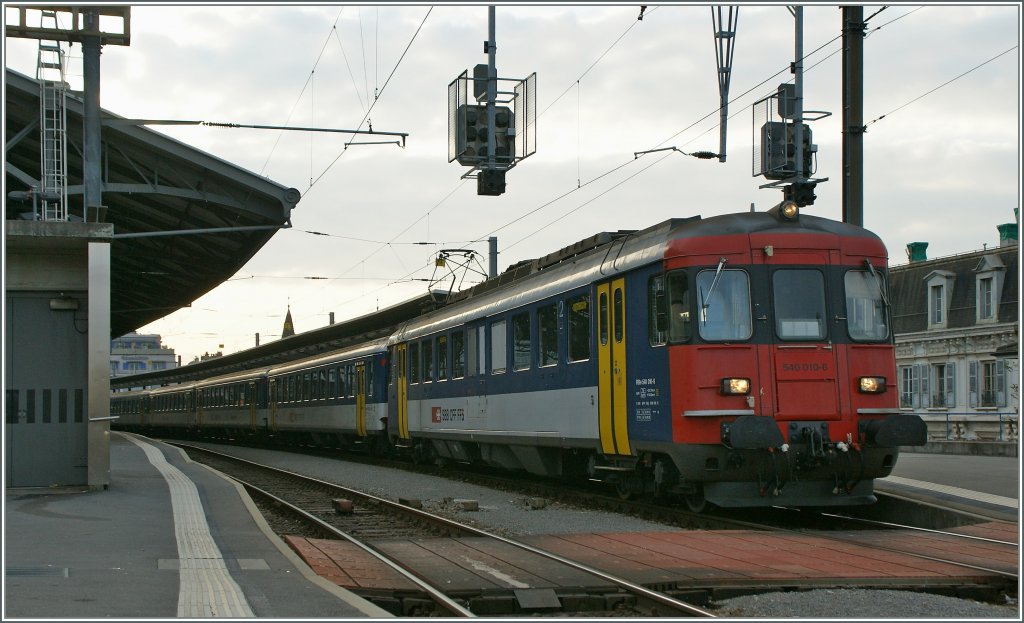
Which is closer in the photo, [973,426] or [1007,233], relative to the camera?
[973,426]

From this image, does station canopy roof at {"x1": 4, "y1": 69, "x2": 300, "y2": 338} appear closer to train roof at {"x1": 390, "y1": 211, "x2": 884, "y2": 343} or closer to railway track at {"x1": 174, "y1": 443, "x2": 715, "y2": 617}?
railway track at {"x1": 174, "y1": 443, "x2": 715, "y2": 617}

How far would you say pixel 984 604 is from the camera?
8.02 m

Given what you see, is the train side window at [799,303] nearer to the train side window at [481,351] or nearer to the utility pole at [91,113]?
the train side window at [481,351]

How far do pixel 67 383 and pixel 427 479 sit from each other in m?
7.28

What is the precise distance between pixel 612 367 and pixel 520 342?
12.4 ft

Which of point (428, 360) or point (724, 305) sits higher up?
point (724, 305)

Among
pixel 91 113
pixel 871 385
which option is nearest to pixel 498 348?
pixel 871 385

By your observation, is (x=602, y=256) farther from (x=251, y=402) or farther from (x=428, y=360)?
(x=251, y=402)

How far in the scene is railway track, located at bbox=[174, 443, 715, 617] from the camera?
793cm

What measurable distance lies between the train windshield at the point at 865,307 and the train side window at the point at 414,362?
12.4 metres

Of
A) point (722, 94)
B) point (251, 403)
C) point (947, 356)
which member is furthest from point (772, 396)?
point (251, 403)

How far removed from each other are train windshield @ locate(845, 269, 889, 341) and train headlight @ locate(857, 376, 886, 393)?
442 mm

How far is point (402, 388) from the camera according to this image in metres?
25.5

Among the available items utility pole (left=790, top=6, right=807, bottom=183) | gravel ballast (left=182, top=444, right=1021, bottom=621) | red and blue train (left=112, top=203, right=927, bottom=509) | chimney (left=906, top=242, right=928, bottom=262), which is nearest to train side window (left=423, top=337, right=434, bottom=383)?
gravel ballast (left=182, top=444, right=1021, bottom=621)
